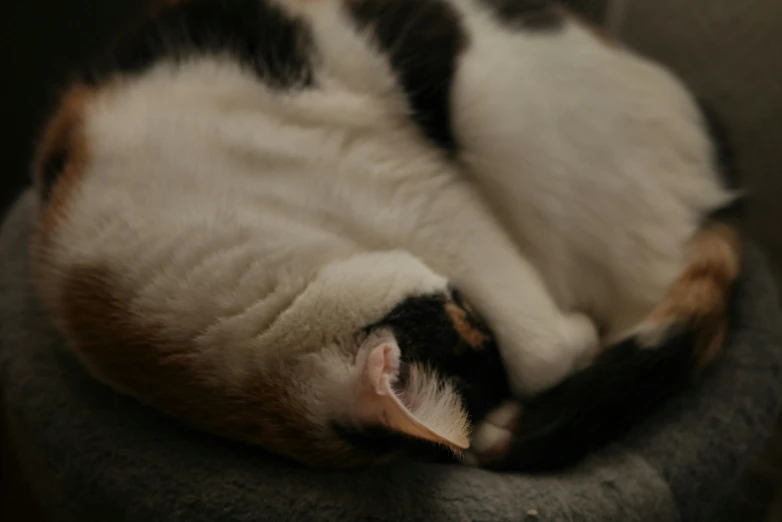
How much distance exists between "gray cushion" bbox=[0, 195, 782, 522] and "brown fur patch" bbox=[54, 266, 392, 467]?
0.10ft

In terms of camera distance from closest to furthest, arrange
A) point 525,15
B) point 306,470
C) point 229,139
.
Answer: point 306,470, point 229,139, point 525,15

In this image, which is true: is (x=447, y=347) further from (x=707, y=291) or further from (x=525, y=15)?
(x=525, y=15)

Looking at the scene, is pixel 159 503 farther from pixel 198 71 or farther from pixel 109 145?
pixel 198 71

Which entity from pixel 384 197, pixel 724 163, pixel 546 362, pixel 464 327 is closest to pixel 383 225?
pixel 384 197

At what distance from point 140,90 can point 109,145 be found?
91 mm

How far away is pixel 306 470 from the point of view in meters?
0.73

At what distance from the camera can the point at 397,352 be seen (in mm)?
623

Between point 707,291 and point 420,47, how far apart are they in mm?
505

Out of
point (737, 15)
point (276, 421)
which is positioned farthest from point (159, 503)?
point (737, 15)

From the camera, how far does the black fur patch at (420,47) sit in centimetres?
92

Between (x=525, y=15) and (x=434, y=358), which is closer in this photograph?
(x=434, y=358)

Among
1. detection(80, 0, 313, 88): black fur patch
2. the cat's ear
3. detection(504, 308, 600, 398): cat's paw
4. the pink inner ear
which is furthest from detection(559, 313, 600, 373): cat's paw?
detection(80, 0, 313, 88): black fur patch

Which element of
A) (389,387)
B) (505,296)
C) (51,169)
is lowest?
(505,296)

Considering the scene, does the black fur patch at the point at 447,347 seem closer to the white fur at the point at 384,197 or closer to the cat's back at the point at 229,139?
the white fur at the point at 384,197
